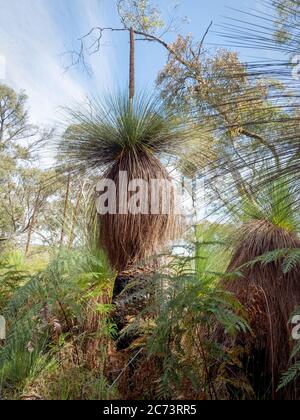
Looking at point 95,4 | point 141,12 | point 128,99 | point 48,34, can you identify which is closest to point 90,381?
point 128,99

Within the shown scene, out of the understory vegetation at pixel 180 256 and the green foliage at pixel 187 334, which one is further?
the green foliage at pixel 187 334

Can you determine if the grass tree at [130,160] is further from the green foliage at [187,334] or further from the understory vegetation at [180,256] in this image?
the green foliage at [187,334]

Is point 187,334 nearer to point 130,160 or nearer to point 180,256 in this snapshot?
point 180,256

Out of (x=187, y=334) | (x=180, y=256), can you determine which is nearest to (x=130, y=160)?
(x=180, y=256)

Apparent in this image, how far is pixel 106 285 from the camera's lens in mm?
2398

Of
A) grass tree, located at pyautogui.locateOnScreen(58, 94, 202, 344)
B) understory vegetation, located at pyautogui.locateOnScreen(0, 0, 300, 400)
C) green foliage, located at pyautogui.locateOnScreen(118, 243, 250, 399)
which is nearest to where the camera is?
understory vegetation, located at pyautogui.locateOnScreen(0, 0, 300, 400)

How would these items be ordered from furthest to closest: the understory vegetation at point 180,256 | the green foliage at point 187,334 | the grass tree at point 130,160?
the grass tree at point 130,160 < the green foliage at point 187,334 < the understory vegetation at point 180,256

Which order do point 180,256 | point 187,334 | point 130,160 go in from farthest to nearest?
1. point 130,160
2. point 180,256
3. point 187,334

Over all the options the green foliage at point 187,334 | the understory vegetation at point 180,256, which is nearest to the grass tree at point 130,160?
the understory vegetation at point 180,256

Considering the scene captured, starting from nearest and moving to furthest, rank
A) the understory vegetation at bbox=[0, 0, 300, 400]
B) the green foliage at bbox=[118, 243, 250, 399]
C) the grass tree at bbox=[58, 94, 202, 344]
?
the understory vegetation at bbox=[0, 0, 300, 400] → the green foliage at bbox=[118, 243, 250, 399] → the grass tree at bbox=[58, 94, 202, 344]

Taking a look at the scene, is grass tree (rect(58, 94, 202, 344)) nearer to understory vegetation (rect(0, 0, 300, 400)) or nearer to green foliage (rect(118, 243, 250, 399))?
understory vegetation (rect(0, 0, 300, 400))

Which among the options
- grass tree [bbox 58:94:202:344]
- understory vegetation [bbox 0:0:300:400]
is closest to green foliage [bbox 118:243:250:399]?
understory vegetation [bbox 0:0:300:400]
